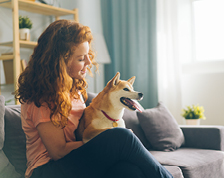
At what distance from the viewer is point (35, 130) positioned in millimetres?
1332

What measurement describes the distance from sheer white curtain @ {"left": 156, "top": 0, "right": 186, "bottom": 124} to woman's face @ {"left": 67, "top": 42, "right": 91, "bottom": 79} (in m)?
1.92

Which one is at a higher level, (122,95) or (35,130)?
(122,95)

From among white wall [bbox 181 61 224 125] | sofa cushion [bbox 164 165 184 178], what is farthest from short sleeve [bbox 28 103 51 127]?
white wall [bbox 181 61 224 125]

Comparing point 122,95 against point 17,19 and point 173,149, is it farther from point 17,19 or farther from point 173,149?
point 17,19

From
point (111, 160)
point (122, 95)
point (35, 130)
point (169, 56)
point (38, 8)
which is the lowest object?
point (111, 160)

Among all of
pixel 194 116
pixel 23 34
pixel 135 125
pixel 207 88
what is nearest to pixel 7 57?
pixel 23 34

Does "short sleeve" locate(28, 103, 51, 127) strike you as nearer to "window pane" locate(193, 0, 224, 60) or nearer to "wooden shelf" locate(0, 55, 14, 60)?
"wooden shelf" locate(0, 55, 14, 60)

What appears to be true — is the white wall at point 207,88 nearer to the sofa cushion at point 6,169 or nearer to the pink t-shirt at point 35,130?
the pink t-shirt at point 35,130

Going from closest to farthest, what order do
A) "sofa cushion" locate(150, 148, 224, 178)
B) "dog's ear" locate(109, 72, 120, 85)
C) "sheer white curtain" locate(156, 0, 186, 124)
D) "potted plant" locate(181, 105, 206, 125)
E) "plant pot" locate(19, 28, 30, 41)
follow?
"dog's ear" locate(109, 72, 120, 85) < "sofa cushion" locate(150, 148, 224, 178) < "potted plant" locate(181, 105, 206, 125) < "plant pot" locate(19, 28, 30, 41) < "sheer white curtain" locate(156, 0, 186, 124)

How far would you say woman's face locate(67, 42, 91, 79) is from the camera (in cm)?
138

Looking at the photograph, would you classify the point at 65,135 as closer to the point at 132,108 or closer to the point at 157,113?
the point at 132,108

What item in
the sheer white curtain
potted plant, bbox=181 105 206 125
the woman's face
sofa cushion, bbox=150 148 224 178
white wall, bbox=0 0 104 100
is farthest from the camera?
the sheer white curtain

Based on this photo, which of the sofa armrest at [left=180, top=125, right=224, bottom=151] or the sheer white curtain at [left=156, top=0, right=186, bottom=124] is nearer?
the sofa armrest at [left=180, top=125, right=224, bottom=151]

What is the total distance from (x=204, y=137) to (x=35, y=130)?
4.46ft
